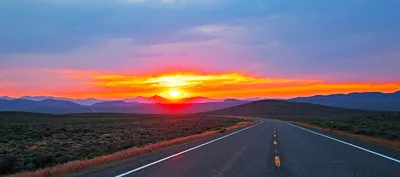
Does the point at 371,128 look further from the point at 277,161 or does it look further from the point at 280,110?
the point at 280,110

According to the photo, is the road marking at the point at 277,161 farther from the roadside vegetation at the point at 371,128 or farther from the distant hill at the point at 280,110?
the distant hill at the point at 280,110

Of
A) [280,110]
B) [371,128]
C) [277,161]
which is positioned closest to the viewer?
[277,161]

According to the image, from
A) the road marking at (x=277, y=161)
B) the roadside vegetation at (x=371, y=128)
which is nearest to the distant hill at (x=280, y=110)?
the roadside vegetation at (x=371, y=128)

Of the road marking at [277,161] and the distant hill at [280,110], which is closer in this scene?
the road marking at [277,161]

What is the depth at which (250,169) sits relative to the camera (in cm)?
1062

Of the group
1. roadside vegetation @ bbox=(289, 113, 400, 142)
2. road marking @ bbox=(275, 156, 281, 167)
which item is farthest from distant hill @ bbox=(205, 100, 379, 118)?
road marking @ bbox=(275, 156, 281, 167)

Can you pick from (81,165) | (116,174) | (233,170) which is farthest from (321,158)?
(81,165)

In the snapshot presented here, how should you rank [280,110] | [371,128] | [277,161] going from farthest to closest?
[280,110]
[371,128]
[277,161]

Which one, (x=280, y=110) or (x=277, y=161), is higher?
(x=280, y=110)

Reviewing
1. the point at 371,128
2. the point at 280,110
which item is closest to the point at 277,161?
the point at 371,128

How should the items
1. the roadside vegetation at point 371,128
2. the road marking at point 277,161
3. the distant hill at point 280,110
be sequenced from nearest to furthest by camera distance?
the road marking at point 277,161, the roadside vegetation at point 371,128, the distant hill at point 280,110

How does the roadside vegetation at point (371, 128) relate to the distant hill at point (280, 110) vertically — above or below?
below

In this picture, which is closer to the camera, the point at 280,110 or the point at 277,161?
the point at 277,161

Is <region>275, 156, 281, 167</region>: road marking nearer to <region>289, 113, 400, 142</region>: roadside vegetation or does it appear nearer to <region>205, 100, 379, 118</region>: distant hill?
<region>289, 113, 400, 142</region>: roadside vegetation
